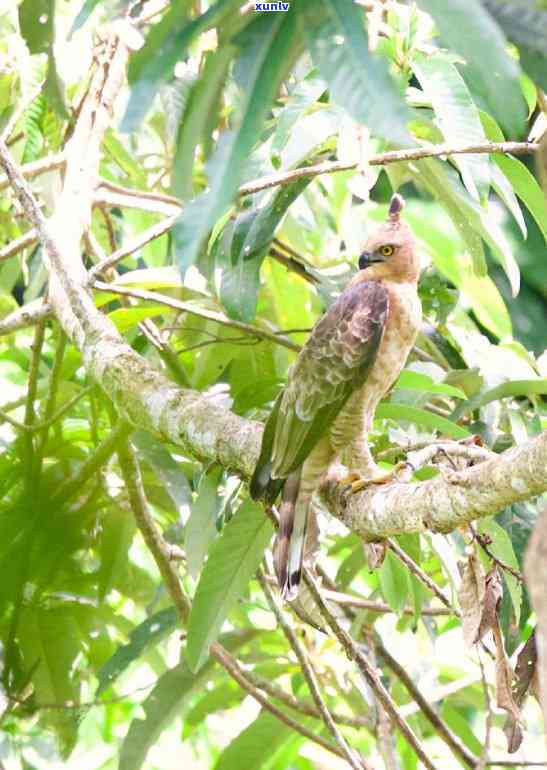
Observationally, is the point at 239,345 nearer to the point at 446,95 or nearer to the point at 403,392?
the point at 403,392

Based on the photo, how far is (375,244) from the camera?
3.03 meters

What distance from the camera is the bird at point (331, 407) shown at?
250 centimetres

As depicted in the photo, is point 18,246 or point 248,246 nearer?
point 248,246

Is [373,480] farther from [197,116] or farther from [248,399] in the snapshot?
[197,116]

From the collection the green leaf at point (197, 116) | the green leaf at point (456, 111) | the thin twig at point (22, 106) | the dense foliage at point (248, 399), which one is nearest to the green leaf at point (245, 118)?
the green leaf at point (197, 116)

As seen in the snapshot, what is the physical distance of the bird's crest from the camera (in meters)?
3.04

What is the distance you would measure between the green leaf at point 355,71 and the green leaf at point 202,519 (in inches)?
64.1

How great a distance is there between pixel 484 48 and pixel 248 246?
1683mm

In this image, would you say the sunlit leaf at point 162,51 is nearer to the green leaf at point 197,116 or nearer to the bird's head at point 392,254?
the green leaf at point 197,116

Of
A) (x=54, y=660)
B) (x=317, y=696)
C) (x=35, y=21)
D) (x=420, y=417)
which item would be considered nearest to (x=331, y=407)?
(x=420, y=417)

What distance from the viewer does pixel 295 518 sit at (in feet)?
8.63

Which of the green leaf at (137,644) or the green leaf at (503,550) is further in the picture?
the green leaf at (137,644)

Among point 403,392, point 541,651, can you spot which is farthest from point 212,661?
point 541,651

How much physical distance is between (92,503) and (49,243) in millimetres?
545
